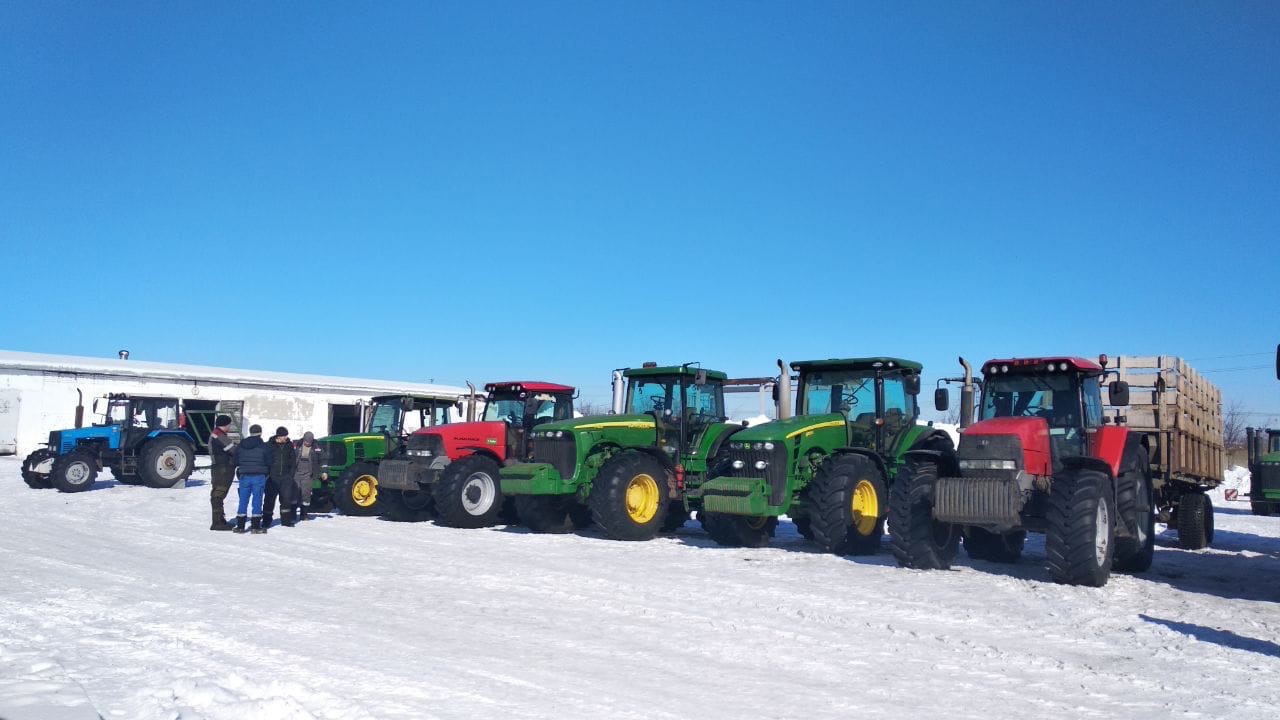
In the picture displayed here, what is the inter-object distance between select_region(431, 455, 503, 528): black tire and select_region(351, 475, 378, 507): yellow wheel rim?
85.5 inches

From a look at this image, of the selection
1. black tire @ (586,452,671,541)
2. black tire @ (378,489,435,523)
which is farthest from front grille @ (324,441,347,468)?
black tire @ (586,452,671,541)

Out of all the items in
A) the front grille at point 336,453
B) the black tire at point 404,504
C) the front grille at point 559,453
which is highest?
the front grille at point 559,453

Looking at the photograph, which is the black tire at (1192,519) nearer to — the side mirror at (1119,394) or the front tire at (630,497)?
the side mirror at (1119,394)

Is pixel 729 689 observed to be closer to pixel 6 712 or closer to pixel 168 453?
pixel 6 712

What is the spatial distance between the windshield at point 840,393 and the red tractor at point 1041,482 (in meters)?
1.19

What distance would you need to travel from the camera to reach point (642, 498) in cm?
1227

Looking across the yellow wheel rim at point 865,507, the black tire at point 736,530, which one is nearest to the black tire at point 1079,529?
the yellow wheel rim at point 865,507

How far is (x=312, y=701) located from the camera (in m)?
4.53

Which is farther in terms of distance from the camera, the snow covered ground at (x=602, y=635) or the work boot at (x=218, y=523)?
the work boot at (x=218, y=523)

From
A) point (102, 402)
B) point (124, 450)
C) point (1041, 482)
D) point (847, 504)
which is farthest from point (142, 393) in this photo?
point (1041, 482)

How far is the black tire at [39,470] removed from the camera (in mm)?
19141

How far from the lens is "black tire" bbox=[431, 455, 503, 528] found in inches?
521

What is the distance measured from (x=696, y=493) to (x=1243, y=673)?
287 inches

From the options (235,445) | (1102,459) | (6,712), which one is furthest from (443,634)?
(235,445)
